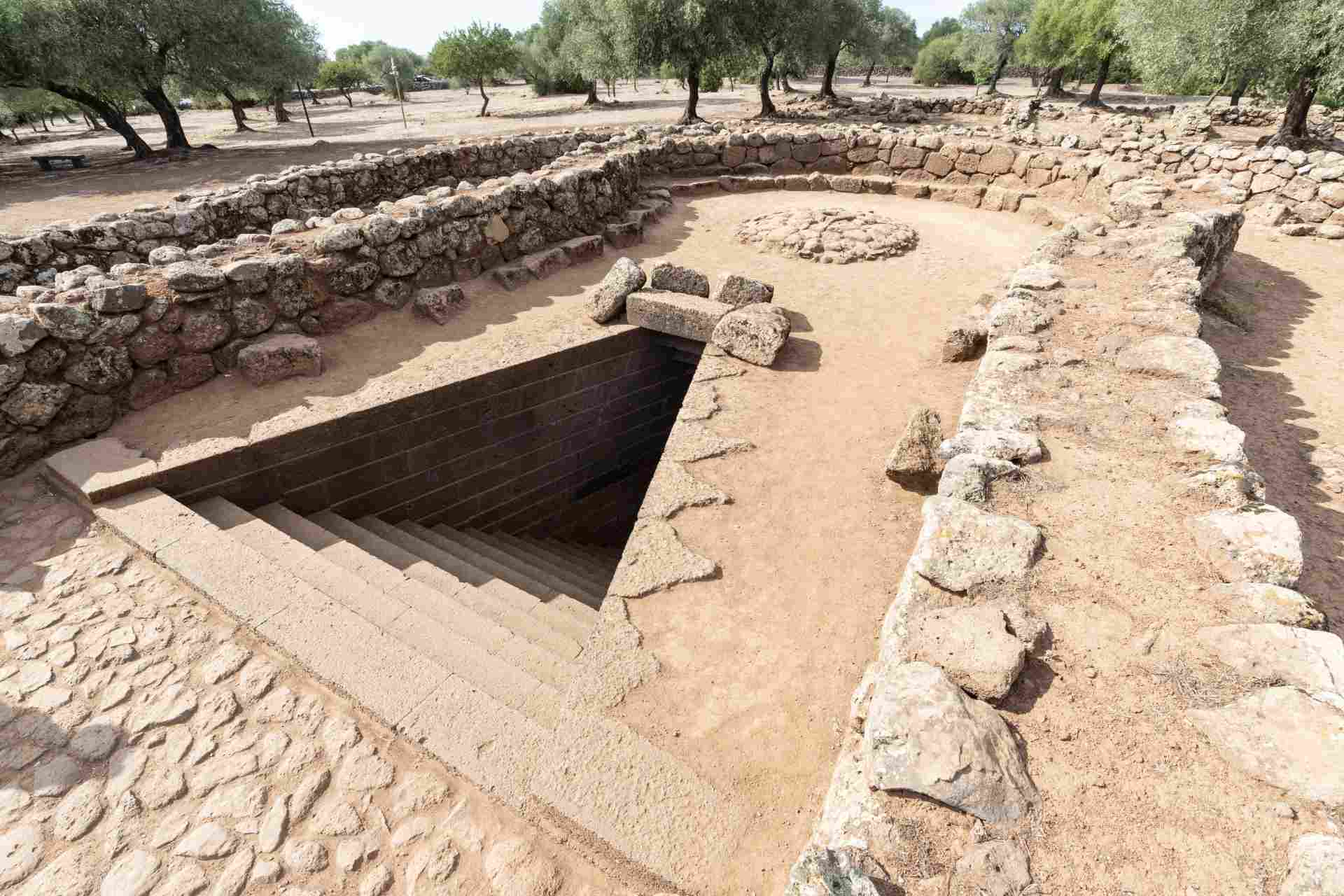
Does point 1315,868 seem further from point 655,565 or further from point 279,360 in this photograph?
point 279,360

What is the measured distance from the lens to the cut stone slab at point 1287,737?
187 cm

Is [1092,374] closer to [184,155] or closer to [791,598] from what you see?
[791,598]

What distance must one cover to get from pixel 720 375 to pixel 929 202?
848 cm

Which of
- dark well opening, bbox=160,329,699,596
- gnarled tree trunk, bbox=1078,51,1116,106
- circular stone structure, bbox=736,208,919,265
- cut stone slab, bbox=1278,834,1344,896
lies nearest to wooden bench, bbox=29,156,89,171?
circular stone structure, bbox=736,208,919,265

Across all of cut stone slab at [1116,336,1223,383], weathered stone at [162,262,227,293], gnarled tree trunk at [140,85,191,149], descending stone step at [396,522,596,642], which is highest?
gnarled tree trunk at [140,85,191,149]

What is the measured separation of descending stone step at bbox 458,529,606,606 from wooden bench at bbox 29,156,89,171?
22335 mm

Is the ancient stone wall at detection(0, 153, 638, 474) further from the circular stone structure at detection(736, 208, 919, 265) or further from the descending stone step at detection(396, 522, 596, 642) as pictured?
the circular stone structure at detection(736, 208, 919, 265)

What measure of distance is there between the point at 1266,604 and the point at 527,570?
4.98 metres

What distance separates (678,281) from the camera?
23.0 feet

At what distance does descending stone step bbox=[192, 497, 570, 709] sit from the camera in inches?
126

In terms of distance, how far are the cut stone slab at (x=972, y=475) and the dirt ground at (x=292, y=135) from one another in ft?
53.3

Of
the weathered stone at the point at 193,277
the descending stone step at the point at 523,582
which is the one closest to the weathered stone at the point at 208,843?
the descending stone step at the point at 523,582

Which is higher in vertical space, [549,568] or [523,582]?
[523,582]

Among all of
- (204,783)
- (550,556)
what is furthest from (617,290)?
(204,783)
